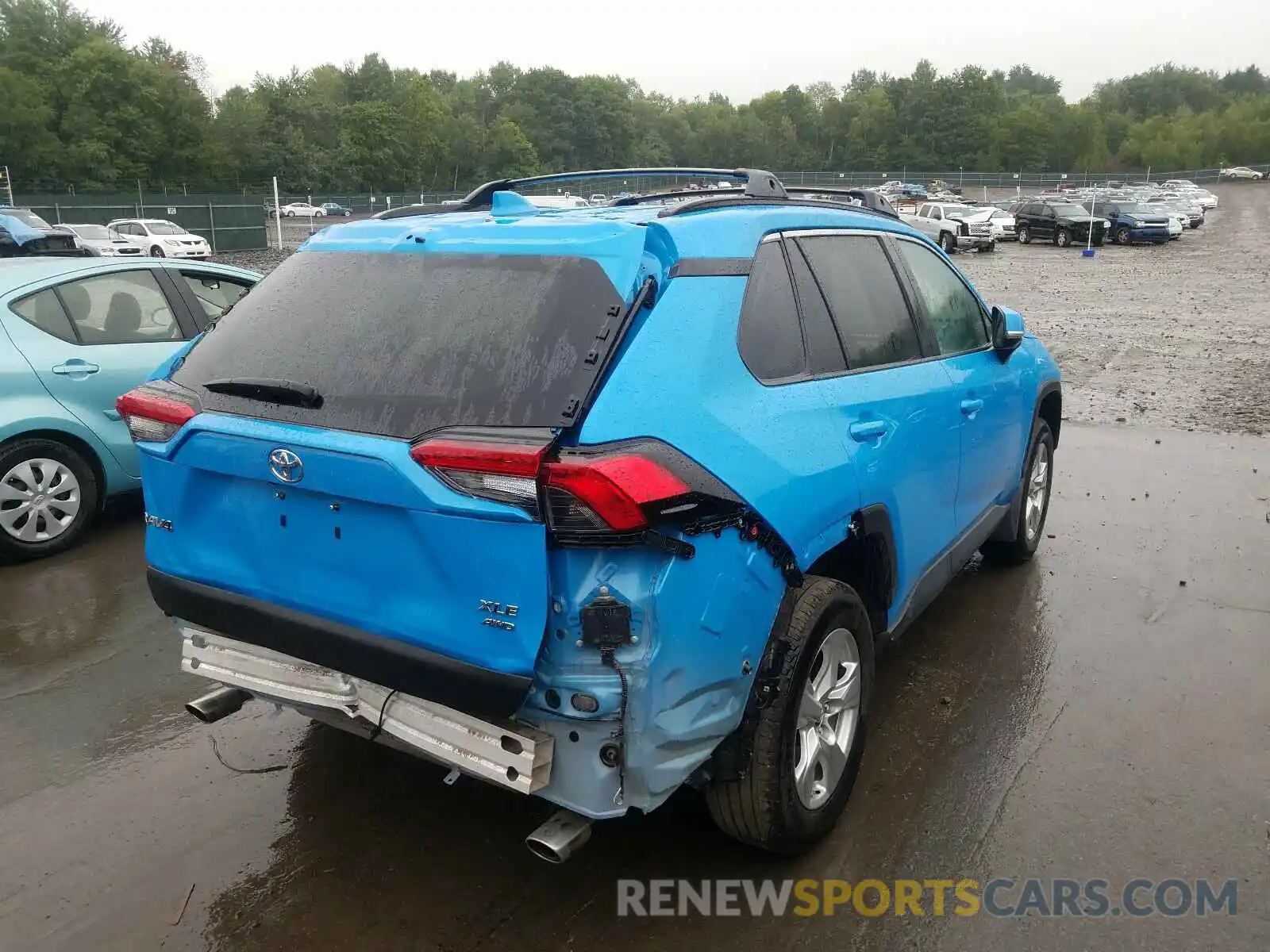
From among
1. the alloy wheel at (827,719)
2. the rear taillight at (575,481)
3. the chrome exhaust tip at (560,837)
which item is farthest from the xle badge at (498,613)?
the alloy wheel at (827,719)

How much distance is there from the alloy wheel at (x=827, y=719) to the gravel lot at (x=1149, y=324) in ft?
23.8

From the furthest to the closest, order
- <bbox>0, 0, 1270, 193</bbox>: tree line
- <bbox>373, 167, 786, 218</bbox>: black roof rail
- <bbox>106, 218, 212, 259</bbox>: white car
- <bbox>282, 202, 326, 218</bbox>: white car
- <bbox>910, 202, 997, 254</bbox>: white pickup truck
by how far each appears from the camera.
Answer: <bbox>0, 0, 1270, 193</bbox>: tree line, <bbox>282, 202, 326, 218</bbox>: white car, <bbox>910, 202, 997, 254</bbox>: white pickup truck, <bbox>106, 218, 212, 259</bbox>: white car, <bbox>373, 167, 786, 218</bbox>: black roof rail

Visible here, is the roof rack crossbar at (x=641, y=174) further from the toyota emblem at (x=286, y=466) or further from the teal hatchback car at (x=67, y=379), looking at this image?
the teal hatchback car at (x=67, y=379)

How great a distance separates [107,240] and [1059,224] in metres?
31.6

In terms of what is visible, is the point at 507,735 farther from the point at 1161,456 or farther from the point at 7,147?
the point at 7,147

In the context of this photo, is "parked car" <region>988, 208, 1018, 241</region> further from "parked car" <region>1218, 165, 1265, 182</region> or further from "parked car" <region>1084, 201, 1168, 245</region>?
"parked car" <region>1218, 165, 1265, 182</region>

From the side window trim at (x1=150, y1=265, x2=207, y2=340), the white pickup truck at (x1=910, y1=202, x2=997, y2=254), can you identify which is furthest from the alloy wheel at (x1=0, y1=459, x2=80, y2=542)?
the white pickup truck at (x1=910, y1=202, x2=997, y2=254)

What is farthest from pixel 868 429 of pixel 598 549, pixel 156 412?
pixel 156 412

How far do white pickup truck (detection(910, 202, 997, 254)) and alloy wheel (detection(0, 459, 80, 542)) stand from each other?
30.6m

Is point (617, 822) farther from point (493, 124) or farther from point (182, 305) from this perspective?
point (493, 124)

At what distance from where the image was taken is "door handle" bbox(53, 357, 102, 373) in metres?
5.73

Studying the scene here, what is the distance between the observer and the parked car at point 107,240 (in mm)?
29234

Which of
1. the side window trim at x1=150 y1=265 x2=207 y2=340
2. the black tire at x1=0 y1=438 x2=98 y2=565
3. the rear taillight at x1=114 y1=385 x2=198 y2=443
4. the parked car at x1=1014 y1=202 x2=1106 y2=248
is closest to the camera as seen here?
the rear taillight at x1=114 y1=385 x2=198 y2=443

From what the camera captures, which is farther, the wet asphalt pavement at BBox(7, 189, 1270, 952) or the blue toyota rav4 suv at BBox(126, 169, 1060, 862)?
the wet asphalt pavement at BBox(7, 189, 1270, 952)
